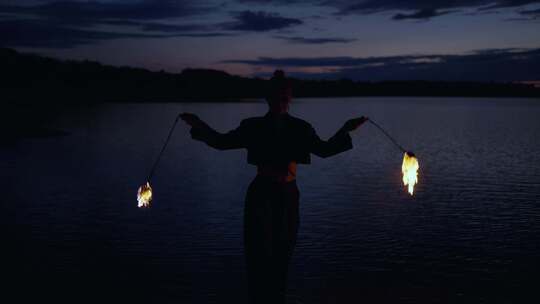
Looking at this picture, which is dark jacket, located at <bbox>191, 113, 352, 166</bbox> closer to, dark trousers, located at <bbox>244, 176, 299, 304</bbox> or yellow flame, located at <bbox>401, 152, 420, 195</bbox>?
dark trousers, located at <bbox>244, 176, 299, 304</bbox>

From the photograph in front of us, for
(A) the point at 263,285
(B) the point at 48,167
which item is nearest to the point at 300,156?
(A) the point at 263,285

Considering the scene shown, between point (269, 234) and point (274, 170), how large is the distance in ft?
1.87

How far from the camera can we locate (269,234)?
582 centimetres

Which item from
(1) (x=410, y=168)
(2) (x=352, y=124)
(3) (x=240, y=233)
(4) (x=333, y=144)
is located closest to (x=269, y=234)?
(4) (x=333, y=144)

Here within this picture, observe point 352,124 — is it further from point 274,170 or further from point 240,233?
point 240,233

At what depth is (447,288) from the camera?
1056 centimetres

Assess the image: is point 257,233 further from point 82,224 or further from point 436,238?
A: point 82,224

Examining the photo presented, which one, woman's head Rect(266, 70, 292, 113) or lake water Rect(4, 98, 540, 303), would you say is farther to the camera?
lake water Rect(4, 98, 540, 303)

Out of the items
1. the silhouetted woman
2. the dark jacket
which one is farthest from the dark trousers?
the dark jacket

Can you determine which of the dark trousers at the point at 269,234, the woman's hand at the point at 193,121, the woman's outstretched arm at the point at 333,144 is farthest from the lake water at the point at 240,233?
the woman's outstretched arm at the point at 333,144

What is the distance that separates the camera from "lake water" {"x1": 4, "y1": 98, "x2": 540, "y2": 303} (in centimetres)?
1038

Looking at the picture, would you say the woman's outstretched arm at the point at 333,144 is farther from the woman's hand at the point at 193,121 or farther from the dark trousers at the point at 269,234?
the woman's hand at the point at 193,121

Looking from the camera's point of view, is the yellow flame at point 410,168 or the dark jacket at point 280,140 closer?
the dark jacket at point 280,140

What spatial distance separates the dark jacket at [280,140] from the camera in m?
5.77
